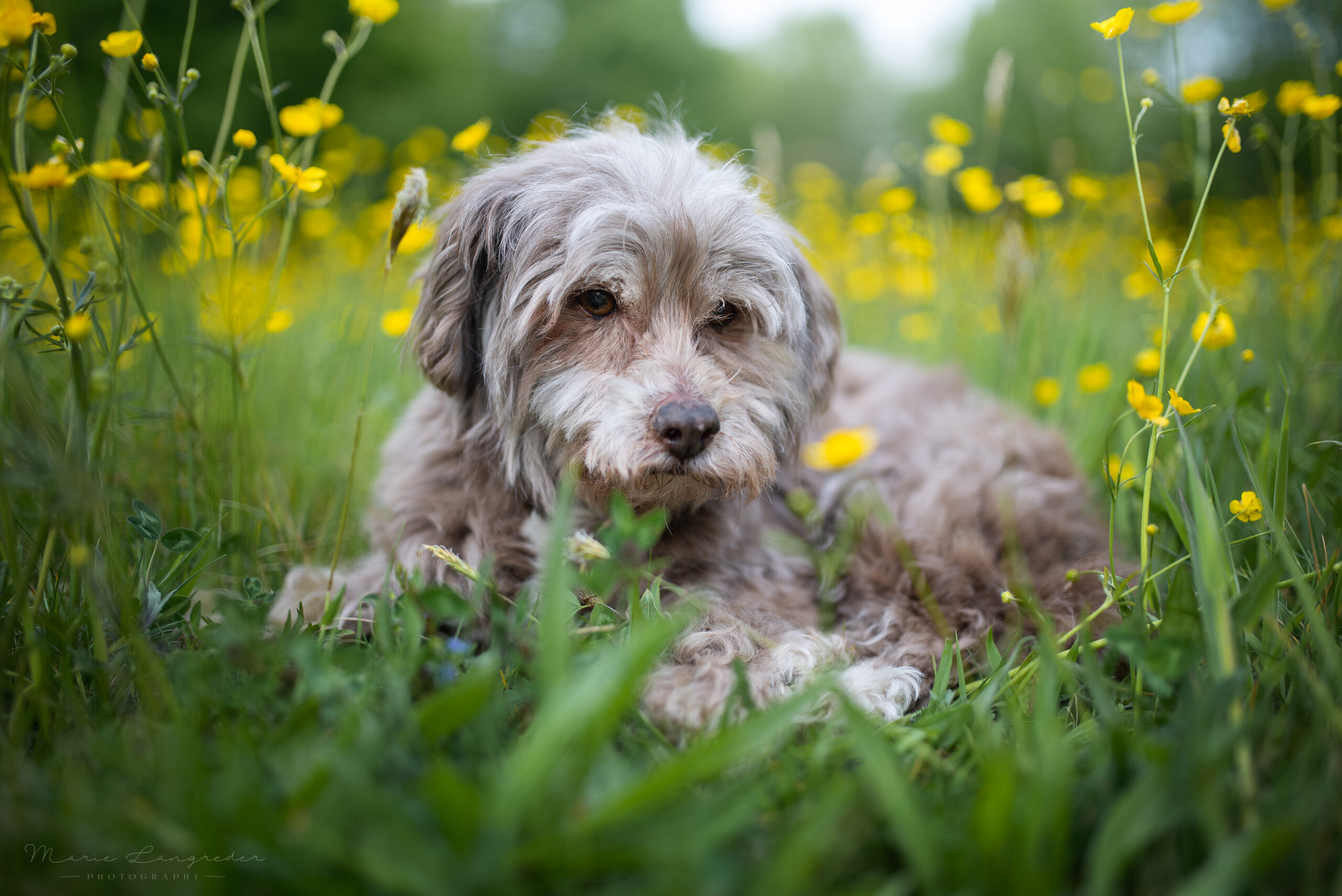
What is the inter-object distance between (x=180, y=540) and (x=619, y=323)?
1365mm

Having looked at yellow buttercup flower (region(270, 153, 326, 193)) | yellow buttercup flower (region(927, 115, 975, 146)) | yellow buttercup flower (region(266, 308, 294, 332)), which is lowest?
yellow buttercup flower (region(266, 308, 294, 332))

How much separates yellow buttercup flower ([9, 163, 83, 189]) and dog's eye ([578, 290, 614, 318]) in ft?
4.09

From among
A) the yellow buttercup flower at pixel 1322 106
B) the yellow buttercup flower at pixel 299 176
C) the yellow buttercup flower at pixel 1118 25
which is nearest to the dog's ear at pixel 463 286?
the yellow buttercup flower at pixel 299 176

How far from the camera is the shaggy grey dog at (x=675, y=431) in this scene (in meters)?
2.06

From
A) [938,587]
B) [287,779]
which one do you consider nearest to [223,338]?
[287,779]

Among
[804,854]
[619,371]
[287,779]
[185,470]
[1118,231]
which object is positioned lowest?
[185,470]

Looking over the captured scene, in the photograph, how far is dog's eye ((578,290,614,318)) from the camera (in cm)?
225

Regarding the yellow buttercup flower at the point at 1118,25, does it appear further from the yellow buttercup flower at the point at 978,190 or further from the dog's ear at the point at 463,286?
the dog's ear at the point at 463,286

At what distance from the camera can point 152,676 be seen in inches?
61.9

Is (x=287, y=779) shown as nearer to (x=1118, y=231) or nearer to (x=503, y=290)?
(x=503, y=290)

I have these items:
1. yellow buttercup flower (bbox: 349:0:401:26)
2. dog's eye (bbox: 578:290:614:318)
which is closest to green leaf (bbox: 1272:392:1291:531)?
dog's eye (bbox: 578:290:614:318)

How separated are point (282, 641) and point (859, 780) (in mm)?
1316

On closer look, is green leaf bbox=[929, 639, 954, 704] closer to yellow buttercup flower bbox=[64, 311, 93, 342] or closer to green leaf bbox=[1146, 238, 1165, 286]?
Answer: green leaf bbox=[1146, 238, 1165, 286]

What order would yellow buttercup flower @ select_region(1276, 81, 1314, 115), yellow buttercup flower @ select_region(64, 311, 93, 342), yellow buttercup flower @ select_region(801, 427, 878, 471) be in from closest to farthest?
yellow buttercup flower @ select_region(64, 311, 93, 342)
yellow buttercup flower @ select_region(801, 427, 878, 471)
yellow buttercup flower @ select_region(1276, 81, 1314, 115)
